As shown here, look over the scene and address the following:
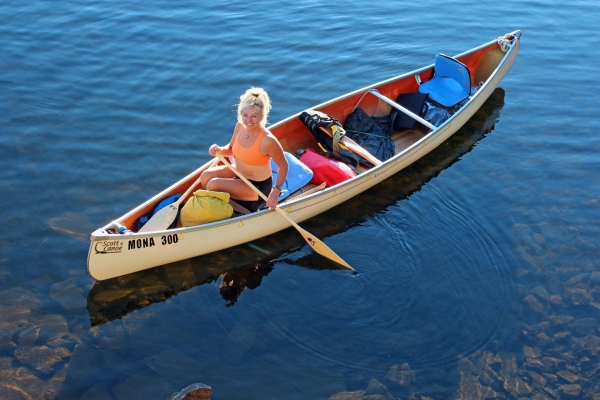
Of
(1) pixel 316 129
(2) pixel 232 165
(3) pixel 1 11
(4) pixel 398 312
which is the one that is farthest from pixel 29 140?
(4) pixel 398 312

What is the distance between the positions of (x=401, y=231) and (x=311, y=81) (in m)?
4.76

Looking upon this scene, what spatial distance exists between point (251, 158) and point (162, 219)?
1.42 m

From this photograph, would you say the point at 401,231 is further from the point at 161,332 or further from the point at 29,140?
the point at 29,140

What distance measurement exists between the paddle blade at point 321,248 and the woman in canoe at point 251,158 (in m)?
0.65

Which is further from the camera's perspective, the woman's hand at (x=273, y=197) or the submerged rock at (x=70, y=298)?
the woman's hand at (x=273, y=197)

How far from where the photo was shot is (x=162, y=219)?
7855 millimetres

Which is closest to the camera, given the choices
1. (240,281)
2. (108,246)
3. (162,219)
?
(108,246)

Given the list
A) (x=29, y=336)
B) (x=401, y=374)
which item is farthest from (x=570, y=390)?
(x=29, y=336)

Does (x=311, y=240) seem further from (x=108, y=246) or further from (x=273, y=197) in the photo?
(x=108, y=246)

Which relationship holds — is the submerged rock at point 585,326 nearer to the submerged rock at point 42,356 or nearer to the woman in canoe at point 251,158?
the woman in canoe at point 251,158

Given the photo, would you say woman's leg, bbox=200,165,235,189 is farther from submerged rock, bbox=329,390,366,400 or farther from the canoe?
submerged rock, bbox=329,390,366,400

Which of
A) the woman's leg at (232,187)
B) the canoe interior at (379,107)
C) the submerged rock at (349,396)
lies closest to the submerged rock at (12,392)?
the canoe interior at (379,107)

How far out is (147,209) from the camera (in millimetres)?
7953

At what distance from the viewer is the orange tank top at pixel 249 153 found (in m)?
7.89
